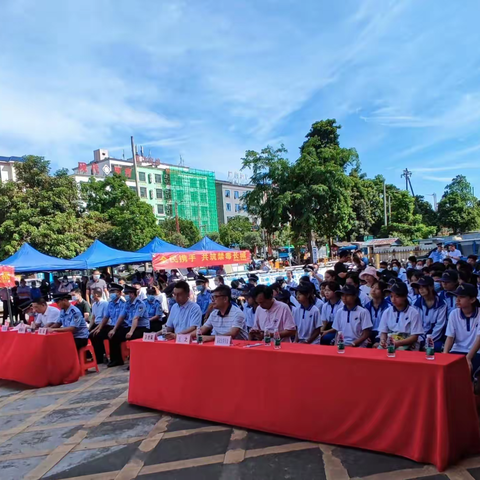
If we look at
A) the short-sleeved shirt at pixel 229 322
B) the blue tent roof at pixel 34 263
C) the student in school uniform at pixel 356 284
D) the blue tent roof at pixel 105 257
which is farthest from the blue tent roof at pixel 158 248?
the short-sleeved shirt at pixel 229 322

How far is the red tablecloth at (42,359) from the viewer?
5.72 meters

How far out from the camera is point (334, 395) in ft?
10.4

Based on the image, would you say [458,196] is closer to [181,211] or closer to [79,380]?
[181,211]

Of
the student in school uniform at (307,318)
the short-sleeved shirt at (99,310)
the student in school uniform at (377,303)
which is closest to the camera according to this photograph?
the student in school uniform at (377,303)

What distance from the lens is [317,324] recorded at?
4.96 metres

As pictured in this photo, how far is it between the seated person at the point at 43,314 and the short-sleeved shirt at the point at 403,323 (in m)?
4.86

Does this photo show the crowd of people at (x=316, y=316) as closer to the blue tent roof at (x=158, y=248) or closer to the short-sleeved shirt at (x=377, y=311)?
the short-sleeved shirt at (x=377, y=311)

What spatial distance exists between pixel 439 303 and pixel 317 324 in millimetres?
1390

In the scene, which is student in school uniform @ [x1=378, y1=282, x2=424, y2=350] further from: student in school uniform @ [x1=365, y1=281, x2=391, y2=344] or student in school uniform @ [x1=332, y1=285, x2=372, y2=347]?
student in school uniform @ [x1=365, y1=281, x2=391, y2=344]

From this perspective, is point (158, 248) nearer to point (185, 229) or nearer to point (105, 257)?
point (105, 257)

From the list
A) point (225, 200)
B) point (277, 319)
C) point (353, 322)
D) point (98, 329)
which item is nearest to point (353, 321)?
point (353, 322)

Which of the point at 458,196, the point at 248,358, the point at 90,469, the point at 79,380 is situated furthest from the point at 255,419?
the point at 458,196

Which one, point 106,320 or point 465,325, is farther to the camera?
point 106,320

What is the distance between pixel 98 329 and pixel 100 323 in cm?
18
